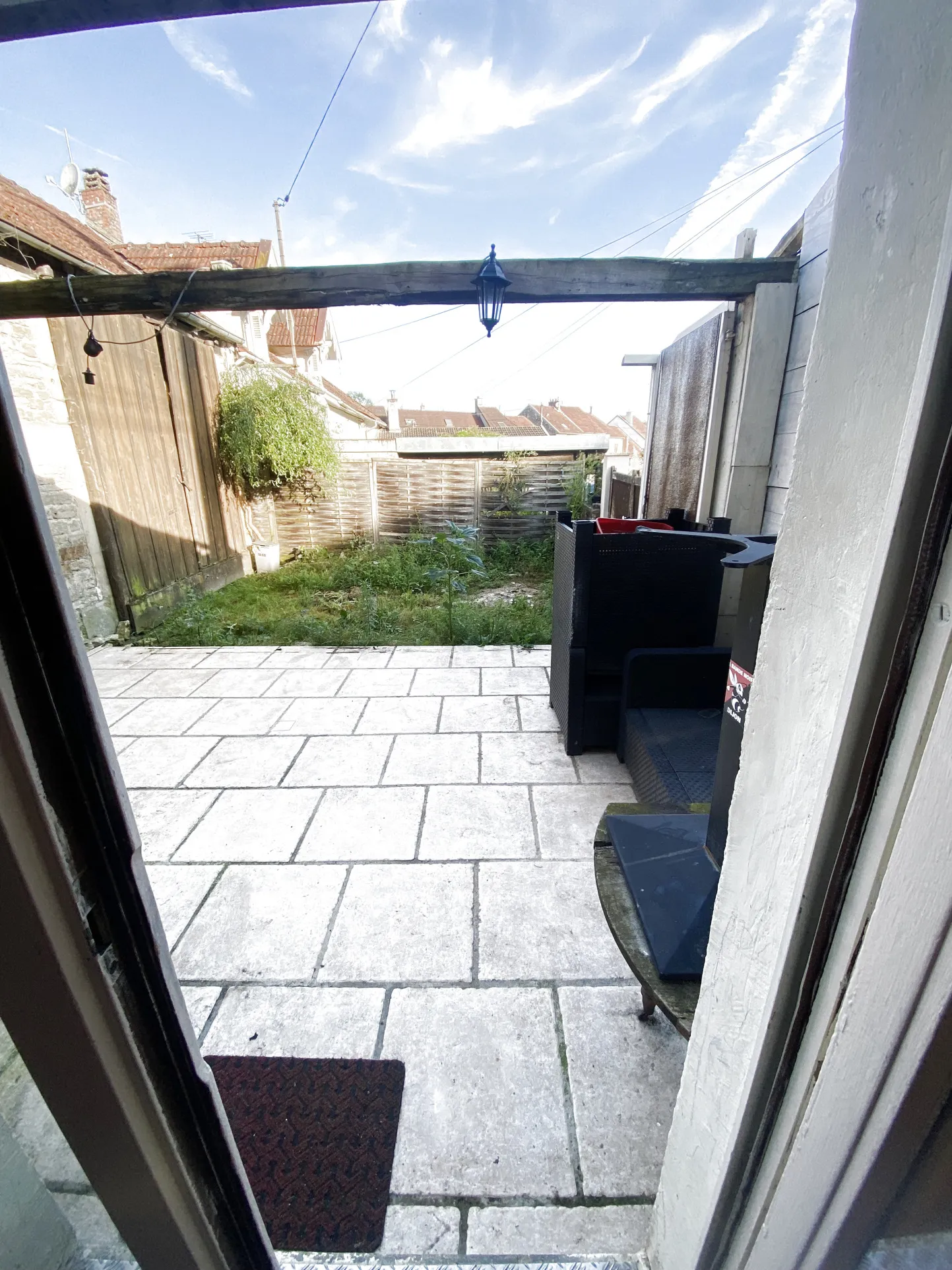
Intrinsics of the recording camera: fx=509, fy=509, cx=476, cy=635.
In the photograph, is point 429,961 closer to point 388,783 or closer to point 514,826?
point 514,826

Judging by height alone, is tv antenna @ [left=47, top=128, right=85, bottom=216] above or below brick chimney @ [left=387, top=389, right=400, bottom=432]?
above

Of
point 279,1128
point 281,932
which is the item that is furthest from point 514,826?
point 279,1128

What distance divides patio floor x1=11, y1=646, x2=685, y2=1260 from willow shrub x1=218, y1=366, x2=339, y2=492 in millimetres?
3965

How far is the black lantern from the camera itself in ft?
8.77

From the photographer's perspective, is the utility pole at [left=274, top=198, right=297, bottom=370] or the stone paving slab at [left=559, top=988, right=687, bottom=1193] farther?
the utility pole at [left=274, top=198, right=297, bottom=370]

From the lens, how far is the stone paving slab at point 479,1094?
3.52ft

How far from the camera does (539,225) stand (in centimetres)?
404

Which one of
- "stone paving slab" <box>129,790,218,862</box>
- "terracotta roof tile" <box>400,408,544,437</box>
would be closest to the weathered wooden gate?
"stone paving slab" <box>129,790,218,862</box>

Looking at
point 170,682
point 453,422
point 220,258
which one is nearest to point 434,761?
point 170,682

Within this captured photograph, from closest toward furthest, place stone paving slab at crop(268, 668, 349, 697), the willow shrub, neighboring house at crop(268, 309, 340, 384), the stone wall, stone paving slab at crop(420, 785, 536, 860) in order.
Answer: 1. stone paving slab at crop(420, 785, 536, 860)
2. stone paving slab at crop(268, 668, 349, 697)
3. the stone wall
4. the willow shrub
5. neighboring house at crop(268, 309, 340, 384)

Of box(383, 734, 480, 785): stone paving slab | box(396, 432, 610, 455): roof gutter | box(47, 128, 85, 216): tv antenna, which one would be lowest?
box(383, 734, 480, 785): stone paving slab

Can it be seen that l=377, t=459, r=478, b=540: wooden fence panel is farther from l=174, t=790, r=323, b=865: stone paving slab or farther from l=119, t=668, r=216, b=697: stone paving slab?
l=174, t=790, r=323, b=865: stone paving slab

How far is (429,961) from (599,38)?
12.7 ft

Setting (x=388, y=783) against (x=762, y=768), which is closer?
(x=762, y=768)
